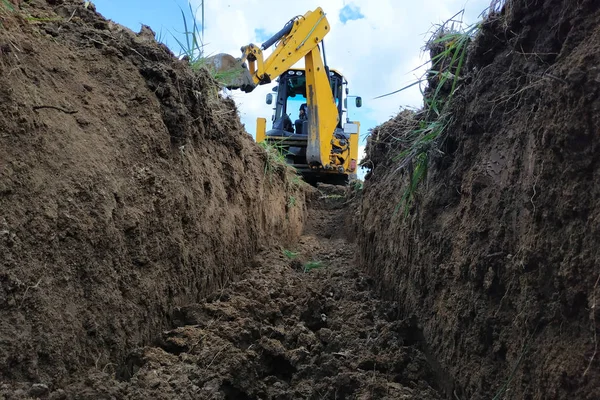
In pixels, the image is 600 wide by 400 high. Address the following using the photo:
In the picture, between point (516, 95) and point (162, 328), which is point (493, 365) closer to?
point (516, 95)

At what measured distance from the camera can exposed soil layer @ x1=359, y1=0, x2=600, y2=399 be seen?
56.9 inches

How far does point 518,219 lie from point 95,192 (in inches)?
69.1

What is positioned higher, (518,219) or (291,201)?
(291,201)

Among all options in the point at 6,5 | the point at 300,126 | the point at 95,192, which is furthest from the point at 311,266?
the point at 300,126

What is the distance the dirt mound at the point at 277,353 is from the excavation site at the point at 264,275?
11mm

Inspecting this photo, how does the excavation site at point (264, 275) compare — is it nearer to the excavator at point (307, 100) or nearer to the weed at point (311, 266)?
the weed at point (311, 266)

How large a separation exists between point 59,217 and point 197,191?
1427 millimetres

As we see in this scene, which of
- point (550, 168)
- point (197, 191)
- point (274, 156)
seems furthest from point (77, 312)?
point (274, 156)

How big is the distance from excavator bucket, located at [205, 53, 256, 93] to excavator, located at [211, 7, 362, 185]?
31mm

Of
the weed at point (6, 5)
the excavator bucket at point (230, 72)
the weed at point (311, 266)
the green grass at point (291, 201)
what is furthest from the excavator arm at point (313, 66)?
the weed at point (6, 5)

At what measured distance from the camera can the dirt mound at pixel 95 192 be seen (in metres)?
1.79

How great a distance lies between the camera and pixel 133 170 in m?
2.64

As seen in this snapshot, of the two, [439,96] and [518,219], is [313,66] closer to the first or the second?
[439,96]

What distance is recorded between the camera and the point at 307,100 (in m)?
9.39
